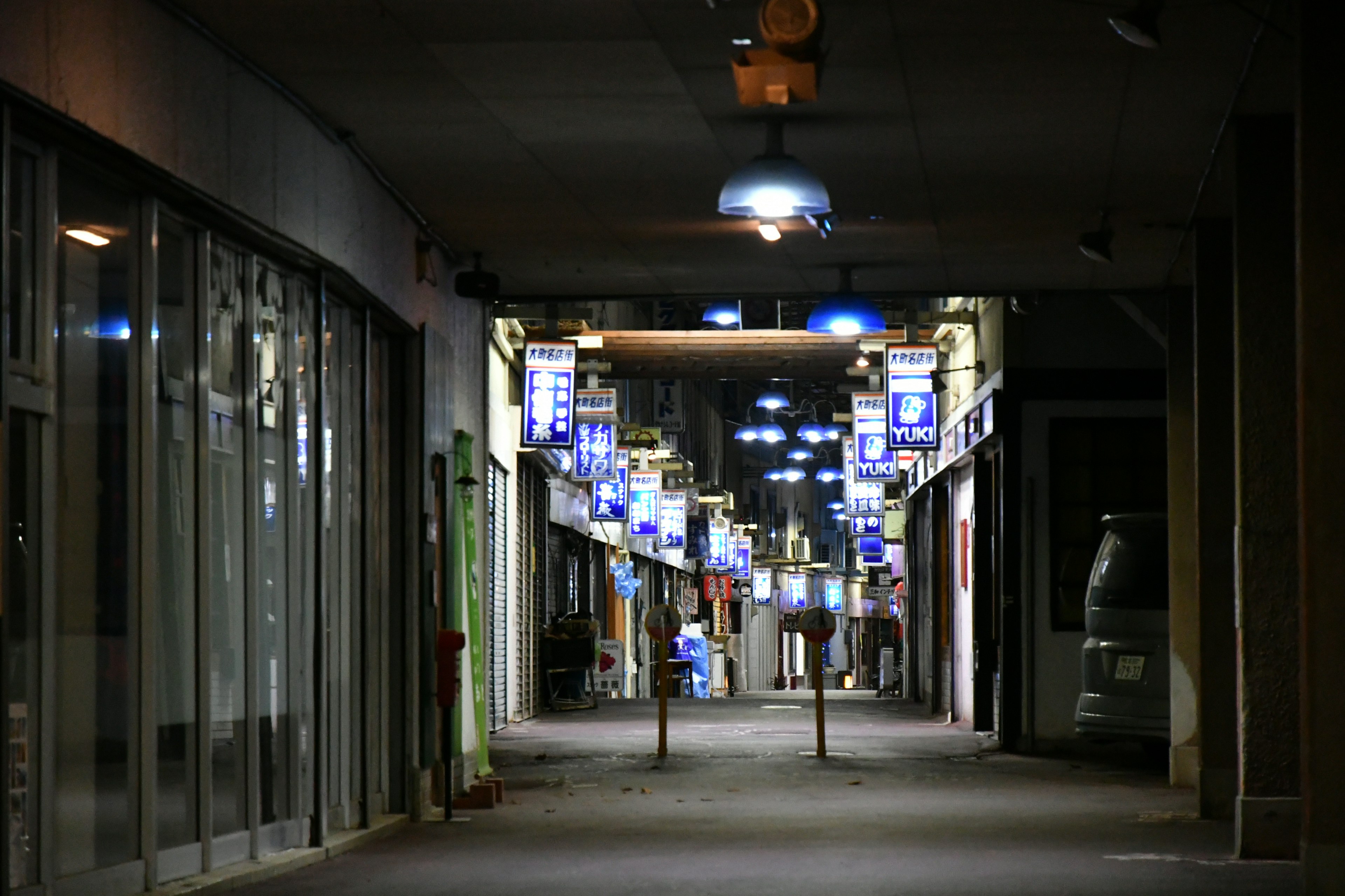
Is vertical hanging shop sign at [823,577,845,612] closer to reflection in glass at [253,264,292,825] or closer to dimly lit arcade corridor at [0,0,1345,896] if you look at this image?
dimly lit arcade corridor at [0,0,1345,896]

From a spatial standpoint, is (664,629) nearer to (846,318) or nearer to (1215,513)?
(846,318)

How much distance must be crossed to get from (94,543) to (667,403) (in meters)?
31.8

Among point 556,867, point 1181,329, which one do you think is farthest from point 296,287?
point 1181,329

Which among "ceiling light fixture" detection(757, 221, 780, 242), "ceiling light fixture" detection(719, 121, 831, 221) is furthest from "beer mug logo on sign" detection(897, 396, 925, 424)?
"ceiling light fixture" detection(719, 121, 831, 221)

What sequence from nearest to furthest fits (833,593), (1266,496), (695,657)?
(1266,496) < (695,657) < (833,593)

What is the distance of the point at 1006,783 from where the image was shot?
1494 centimetres

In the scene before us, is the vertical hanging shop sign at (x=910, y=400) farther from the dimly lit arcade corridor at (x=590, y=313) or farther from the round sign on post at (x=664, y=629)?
the round sign on post at (x=664, y=629)

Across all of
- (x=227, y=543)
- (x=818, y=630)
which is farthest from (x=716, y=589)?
(x=227, y=543)

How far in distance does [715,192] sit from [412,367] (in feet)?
8.23

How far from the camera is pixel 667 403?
128ft

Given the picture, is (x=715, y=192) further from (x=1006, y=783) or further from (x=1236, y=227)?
(x=1006, y=783)

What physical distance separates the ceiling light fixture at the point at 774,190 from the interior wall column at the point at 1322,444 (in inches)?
95.4

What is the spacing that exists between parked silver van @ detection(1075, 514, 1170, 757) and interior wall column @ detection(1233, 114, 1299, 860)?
526 centimetres

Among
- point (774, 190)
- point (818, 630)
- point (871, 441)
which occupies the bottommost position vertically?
point (818, 630)
